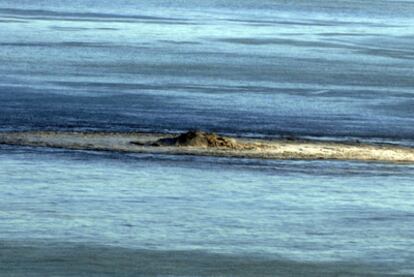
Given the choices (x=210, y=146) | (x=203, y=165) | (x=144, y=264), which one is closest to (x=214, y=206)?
(x=203, y=165)

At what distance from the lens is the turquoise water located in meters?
19.8

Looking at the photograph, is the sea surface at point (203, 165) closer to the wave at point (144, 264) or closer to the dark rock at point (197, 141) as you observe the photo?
the wave at point (144, 264)

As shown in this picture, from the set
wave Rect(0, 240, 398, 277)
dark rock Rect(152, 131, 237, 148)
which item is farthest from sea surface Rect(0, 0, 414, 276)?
dark rock Rect(152, 131, 237, 148)

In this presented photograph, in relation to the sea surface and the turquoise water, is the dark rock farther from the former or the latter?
the turquoise water

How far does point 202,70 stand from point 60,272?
24243 millimetres

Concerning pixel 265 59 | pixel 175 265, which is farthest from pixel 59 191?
pixel 265 59

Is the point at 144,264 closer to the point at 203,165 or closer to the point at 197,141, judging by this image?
the point at 203,165

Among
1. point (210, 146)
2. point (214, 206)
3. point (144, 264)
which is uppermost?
point (210, 146)

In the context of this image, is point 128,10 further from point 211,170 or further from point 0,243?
point 0,243

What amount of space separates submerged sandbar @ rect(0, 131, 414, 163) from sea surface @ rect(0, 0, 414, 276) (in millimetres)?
515

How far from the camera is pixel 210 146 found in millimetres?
27359

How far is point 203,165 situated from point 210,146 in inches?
59.2

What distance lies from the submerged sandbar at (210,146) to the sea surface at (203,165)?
0.51 m

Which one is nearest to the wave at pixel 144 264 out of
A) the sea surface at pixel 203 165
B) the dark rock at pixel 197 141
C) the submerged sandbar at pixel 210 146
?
the sea surface at pixel 203 165
